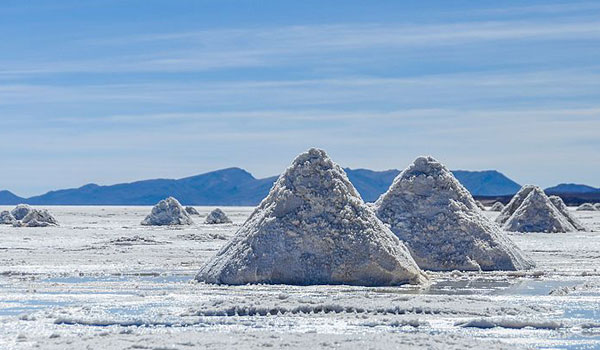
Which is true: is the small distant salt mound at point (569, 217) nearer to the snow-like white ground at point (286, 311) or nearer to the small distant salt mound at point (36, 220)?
the snow-like white ground at point (286, 311)

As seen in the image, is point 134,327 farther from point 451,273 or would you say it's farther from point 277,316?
point 451,273

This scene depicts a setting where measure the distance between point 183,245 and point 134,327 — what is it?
1499 cm

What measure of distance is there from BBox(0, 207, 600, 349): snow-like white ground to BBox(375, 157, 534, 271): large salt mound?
62cm

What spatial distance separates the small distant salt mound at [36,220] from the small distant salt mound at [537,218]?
16.4 meters

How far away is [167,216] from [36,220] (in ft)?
17.3

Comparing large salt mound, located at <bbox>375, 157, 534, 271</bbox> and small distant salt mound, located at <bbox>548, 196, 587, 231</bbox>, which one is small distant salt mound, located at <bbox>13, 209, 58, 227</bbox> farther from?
large salt mound, located at <bbox>375, 157, 534, 271</bbox>

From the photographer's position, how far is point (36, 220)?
122ft

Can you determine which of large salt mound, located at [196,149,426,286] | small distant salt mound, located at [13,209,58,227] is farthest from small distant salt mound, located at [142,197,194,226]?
large salt mound, located at [196,149,426,286]

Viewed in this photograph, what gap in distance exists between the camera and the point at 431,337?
338 inches

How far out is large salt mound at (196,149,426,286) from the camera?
45.5 ft

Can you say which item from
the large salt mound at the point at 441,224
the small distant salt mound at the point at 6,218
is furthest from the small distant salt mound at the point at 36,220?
the large salt mound at the point at 441,224

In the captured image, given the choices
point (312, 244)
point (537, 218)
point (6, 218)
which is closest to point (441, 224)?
point (312, 244)

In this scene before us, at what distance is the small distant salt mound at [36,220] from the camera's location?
121 feet

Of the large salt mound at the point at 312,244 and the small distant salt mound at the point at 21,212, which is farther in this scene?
the small distant salt mound at the point at 21,212
